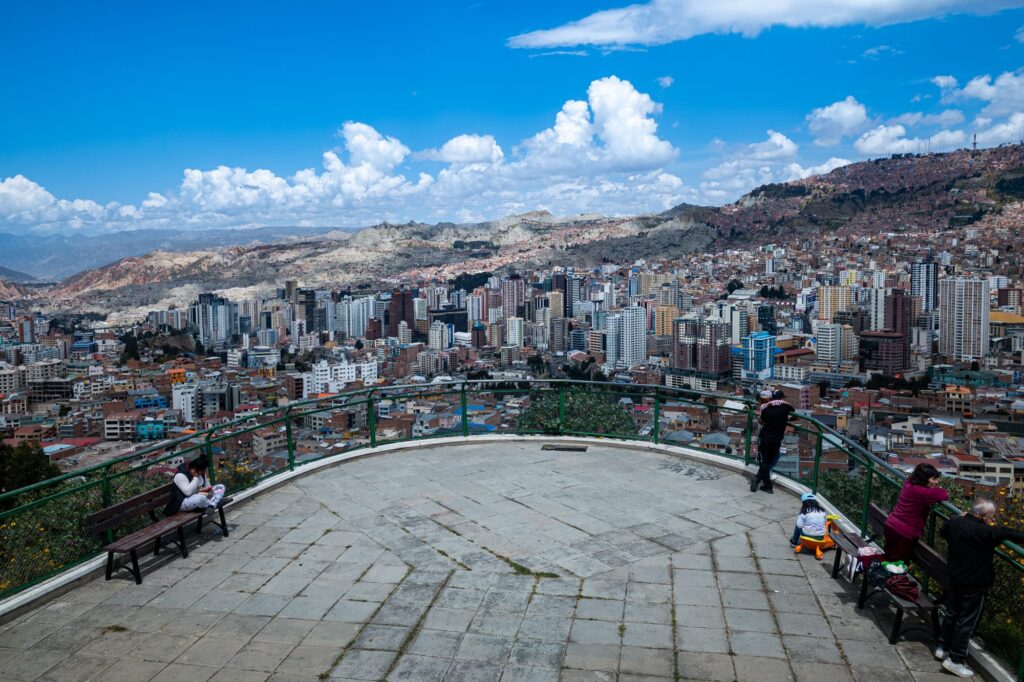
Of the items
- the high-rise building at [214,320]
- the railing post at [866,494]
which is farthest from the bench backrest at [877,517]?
the high-rise building at [214,320]

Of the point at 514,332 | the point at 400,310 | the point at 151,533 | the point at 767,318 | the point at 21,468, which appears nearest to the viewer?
the point at 151,533

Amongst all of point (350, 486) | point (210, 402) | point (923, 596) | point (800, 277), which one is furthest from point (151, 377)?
point (800, 277)

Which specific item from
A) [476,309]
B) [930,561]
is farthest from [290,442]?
[476,309]

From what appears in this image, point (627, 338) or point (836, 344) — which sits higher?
point (627, 338)

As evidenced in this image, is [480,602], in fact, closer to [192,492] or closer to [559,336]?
[192,492]

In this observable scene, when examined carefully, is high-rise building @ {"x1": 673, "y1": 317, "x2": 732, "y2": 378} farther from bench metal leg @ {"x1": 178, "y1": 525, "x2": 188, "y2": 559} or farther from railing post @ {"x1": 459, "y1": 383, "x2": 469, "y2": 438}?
bench metal leg @ {"x1": 178, "y1": 525, "x2": 188, "y2": 559}

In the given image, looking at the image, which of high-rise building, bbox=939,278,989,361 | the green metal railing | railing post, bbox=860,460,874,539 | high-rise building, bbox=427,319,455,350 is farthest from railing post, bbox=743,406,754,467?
high-rise building, bbox=427,319,455,350
